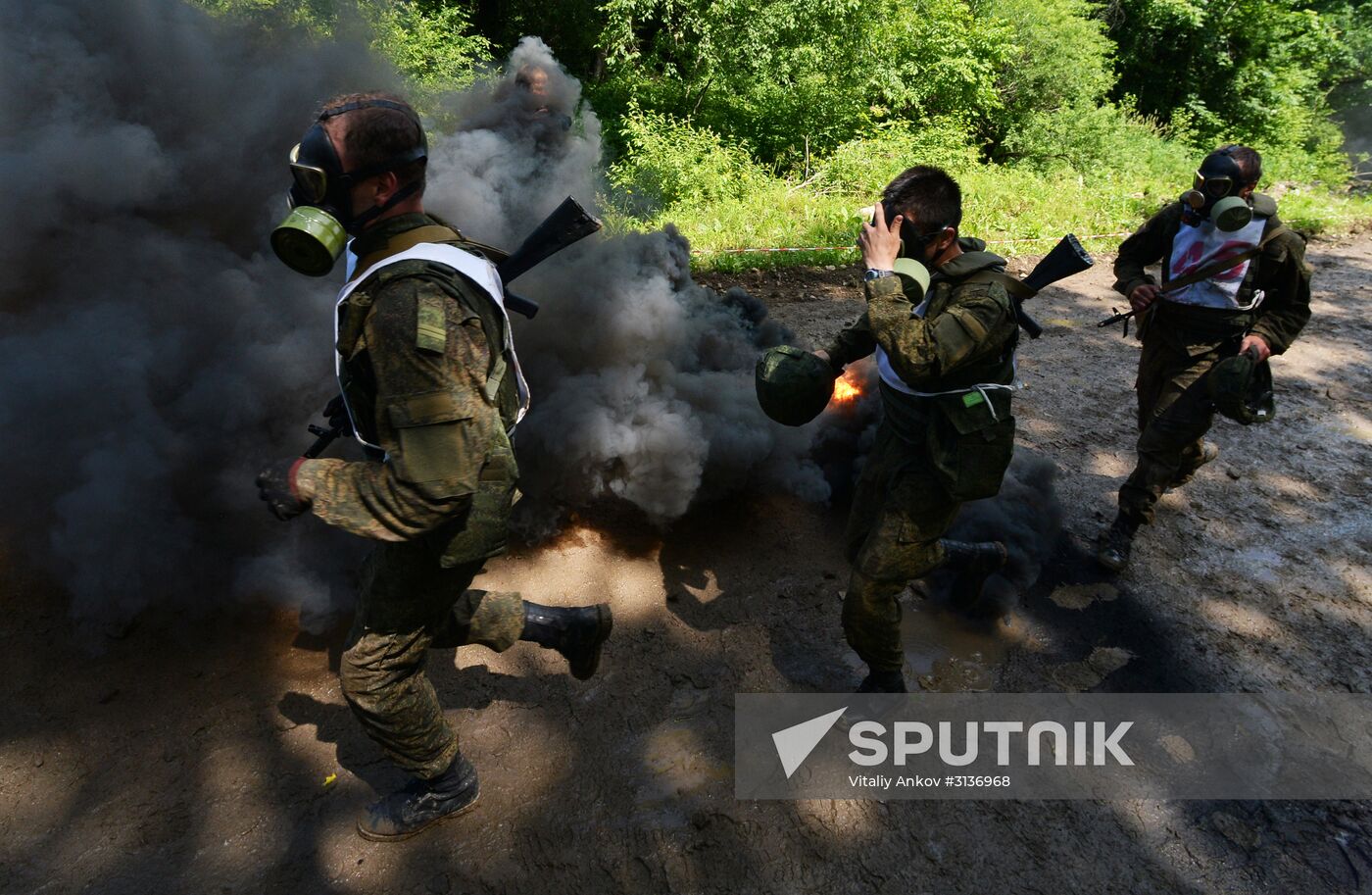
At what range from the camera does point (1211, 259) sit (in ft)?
12.9

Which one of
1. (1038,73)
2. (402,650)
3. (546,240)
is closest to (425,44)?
(546,240)

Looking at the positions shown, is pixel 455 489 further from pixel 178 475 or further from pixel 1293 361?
pixel 1293 361

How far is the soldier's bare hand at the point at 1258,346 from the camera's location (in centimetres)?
385

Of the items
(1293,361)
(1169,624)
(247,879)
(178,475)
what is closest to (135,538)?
(178,475)

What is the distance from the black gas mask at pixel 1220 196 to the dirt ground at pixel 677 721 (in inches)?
68.9

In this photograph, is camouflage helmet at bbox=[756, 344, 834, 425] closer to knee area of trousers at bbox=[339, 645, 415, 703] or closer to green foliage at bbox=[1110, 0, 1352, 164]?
knee area of trousers at bbox=[339, 645, 415, 703]

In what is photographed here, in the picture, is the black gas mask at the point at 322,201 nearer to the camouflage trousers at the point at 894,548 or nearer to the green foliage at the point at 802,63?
the camouflage trousers at the point at 894,548

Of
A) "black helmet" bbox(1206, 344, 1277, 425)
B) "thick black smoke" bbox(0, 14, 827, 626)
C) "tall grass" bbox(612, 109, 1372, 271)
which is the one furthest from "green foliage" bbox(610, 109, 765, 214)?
"black helmet" bbox(1206, 344, 1277, 425)

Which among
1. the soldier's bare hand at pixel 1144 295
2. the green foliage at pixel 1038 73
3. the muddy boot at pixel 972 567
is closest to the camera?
the muddy boot at pixel 972 567

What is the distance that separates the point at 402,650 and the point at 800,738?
1.60 metres

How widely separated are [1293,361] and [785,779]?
21.3 ft

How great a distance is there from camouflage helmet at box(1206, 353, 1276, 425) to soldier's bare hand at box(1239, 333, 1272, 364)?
0.14 ft

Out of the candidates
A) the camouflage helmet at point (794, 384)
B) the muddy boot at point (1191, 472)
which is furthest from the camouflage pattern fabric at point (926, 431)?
the muddy boot at point (1191, 472)

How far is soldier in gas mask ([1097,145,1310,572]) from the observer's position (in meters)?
3.86
